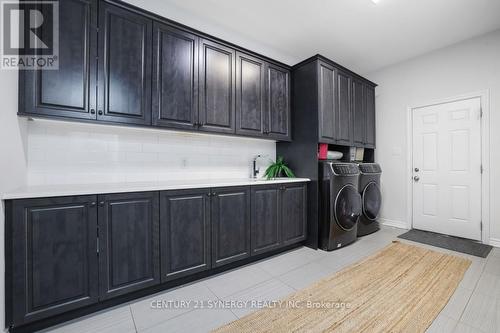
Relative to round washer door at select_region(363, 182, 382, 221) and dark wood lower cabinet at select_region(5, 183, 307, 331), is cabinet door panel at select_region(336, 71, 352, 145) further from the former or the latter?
dark wood lower cabinet at select_region(5, 183, 307, 331)

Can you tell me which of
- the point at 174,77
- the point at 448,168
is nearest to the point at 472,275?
the point at 448,168

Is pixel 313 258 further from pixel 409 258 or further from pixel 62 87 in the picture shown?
pixel 62 87

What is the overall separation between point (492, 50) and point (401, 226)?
9.08 feet

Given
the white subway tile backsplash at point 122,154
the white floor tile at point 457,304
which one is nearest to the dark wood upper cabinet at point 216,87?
the white subway tile backsplash at point 122,154

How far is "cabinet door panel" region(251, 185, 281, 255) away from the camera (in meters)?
2.29

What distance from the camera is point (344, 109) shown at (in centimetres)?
309

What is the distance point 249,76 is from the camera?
2592mm

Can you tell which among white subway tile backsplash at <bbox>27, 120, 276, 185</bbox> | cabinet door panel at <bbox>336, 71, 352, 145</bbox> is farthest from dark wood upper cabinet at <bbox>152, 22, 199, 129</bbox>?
cabinet door panel at <bbox>336, 71, 352, 145</bbox>

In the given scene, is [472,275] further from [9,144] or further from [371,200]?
[9,144]

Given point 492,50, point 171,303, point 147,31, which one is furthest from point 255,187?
point 492,50

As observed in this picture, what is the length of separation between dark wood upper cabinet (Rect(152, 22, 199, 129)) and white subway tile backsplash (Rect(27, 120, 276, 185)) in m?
0.30

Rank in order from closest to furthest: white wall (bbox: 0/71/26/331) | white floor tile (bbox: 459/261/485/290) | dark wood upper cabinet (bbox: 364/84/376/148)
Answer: white wall (bbox: 0/71/26/331), white floor tile (bbox: 459/261/485/290), dark wood upper cabinet (bbox: 364/84/376/148)

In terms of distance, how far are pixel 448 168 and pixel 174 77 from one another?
3.99m

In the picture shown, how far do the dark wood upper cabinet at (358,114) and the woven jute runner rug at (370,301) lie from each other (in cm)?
183
